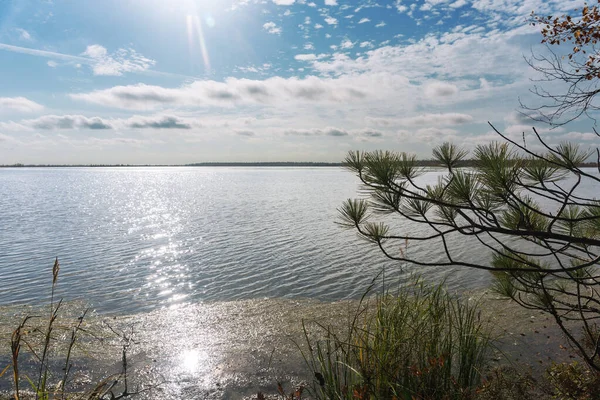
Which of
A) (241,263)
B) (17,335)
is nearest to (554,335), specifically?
(17,335)

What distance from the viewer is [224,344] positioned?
21.7 ft

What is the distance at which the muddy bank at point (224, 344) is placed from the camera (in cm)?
539

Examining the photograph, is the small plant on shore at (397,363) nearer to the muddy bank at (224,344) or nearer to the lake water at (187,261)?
the muddy bank at (224,344)

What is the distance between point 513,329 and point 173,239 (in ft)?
44.3

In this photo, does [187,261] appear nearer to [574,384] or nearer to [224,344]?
[224,344]

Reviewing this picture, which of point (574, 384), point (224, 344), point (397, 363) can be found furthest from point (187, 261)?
point (574, 384)

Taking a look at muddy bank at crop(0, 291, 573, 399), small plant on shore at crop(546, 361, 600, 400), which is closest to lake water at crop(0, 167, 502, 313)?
muddy bank at crop(0, 291, 573, 399)

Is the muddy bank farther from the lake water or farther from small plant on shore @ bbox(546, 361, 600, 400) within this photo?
the lake water

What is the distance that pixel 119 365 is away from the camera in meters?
5.83

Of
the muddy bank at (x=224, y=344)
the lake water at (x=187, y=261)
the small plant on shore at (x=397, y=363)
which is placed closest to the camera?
the small plant on shore at (x=397, y=363)

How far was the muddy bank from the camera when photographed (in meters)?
5.39

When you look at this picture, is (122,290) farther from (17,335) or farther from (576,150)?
(576,150)

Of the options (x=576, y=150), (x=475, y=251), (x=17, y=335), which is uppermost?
(x=576, y=150)

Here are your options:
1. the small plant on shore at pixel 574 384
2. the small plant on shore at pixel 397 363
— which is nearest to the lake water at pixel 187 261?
the small plant on shore at pixel 574 384
